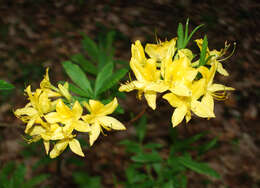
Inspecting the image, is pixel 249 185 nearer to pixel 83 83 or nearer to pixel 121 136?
pixel 121 136

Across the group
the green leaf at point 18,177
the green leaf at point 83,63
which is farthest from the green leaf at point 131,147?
the green leaf at point 18,177

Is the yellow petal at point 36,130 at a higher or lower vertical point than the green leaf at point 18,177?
higher

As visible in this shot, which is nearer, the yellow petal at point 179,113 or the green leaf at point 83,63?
the yellow petal at point 179,113

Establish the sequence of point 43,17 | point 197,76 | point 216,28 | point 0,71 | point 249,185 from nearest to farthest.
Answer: point 197,76, point 249,185, point 0,71, point 216,28, point 43,17

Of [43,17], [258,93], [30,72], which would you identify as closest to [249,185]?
[258,93]

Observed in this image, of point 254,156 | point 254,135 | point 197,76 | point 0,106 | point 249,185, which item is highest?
point 197,76

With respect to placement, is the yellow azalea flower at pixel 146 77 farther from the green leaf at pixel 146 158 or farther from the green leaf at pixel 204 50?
the green leaf at pixel 146 158

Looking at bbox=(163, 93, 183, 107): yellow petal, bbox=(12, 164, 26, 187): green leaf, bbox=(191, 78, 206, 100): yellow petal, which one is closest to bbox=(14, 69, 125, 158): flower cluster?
bbox=(163, 93, 183, 107): yellow petal
